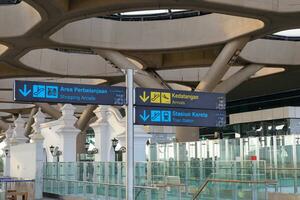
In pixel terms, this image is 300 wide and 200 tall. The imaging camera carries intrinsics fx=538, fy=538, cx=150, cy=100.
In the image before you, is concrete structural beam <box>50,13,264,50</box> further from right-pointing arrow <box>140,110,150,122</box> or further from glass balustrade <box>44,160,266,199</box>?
right-pointing arrow <box>140,110,150,122</box>

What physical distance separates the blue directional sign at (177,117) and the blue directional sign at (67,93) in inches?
17.1

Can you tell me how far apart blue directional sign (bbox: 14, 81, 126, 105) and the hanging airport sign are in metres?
0.35

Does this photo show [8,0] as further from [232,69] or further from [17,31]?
[232,69]

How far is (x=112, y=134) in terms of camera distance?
1087 inches

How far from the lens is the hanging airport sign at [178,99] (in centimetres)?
946

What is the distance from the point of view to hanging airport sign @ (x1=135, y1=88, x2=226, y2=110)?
9461mm

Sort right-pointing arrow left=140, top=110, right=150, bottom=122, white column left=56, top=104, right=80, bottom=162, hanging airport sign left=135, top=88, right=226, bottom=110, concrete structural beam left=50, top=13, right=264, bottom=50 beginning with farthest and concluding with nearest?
white column left=56, top=104, right=80, bottom=162
concrete structural beam left=50, top=13, right=264, bottom=50
hanging airport sign left=135, top=88, right=226, bottom=110
right-pointing arrow left=140, top=110, right=150, bottom=122

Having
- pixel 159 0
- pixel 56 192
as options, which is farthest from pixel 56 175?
pixel 159 0

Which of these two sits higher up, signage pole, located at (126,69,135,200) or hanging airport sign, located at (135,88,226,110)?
hanging airport sign, located at (135,88,226,110)

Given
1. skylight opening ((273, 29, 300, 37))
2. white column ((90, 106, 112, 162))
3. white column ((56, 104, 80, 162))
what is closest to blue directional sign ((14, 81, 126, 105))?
white column ((90, 106, 112, 162))

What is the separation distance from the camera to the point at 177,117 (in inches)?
380

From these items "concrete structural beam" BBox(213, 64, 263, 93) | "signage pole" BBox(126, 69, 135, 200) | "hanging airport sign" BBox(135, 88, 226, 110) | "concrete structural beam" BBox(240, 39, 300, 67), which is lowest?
"signage pole" BBox(126, 69, 135, 200)

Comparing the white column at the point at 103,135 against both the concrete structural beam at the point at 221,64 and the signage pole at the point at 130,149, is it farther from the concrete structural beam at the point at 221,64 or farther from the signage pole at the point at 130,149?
the signage pole at the point at 130,149

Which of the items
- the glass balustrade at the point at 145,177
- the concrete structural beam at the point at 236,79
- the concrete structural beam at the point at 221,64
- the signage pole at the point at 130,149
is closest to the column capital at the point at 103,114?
the glass balustrade at the point at 145,177
